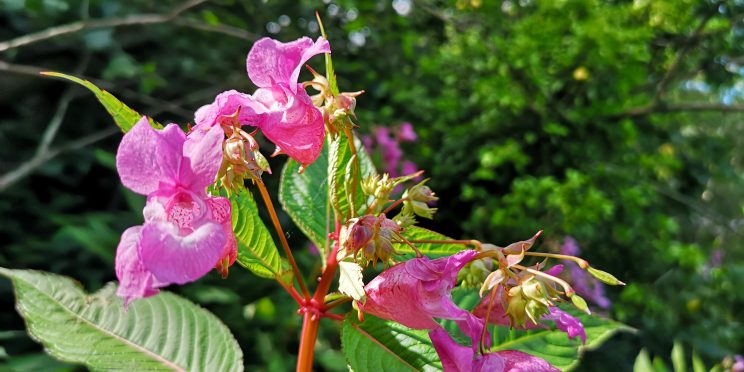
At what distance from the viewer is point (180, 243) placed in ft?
1.29

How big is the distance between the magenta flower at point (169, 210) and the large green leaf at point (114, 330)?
0.86 feet

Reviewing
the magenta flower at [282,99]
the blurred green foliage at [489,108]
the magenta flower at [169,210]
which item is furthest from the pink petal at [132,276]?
the blurred green foliage at [489,108]

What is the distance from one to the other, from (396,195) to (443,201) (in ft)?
3.23

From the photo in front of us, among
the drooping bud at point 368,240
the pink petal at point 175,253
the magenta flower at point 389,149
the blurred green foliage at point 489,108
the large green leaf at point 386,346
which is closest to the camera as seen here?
the pink petal at point 175,253

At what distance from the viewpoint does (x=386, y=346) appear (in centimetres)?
61

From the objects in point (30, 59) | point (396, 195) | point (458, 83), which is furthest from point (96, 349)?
point (458, 83)

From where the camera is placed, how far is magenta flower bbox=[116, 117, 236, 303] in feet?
1.28

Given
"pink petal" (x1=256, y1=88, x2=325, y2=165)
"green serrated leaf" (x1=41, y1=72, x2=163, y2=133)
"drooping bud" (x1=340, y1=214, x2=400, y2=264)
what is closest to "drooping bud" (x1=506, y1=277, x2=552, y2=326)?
"drooping bud" (x1=340, y1=214, x2=400, y2=264)

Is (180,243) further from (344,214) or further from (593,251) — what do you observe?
(593,251)

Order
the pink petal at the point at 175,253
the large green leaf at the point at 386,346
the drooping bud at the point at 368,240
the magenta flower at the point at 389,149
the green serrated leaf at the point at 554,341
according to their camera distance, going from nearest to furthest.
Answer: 1. the pink petal at the point at 175,253
2. the drooping bud at the point at 368,240
3. the large green leaf at the point at 386,346
4. the green serrated leaf at the point at 554,341
5. the magenta flower at the point at 389,149

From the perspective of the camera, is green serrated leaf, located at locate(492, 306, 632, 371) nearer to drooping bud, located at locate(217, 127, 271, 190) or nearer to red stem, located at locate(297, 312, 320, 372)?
red stem, located at locate(297, 312, 320, 372)

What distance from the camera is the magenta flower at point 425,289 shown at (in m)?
0.48

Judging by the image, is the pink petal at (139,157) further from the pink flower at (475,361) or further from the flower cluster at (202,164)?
the pink flower at (475,361)

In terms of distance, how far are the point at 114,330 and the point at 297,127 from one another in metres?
0.35
